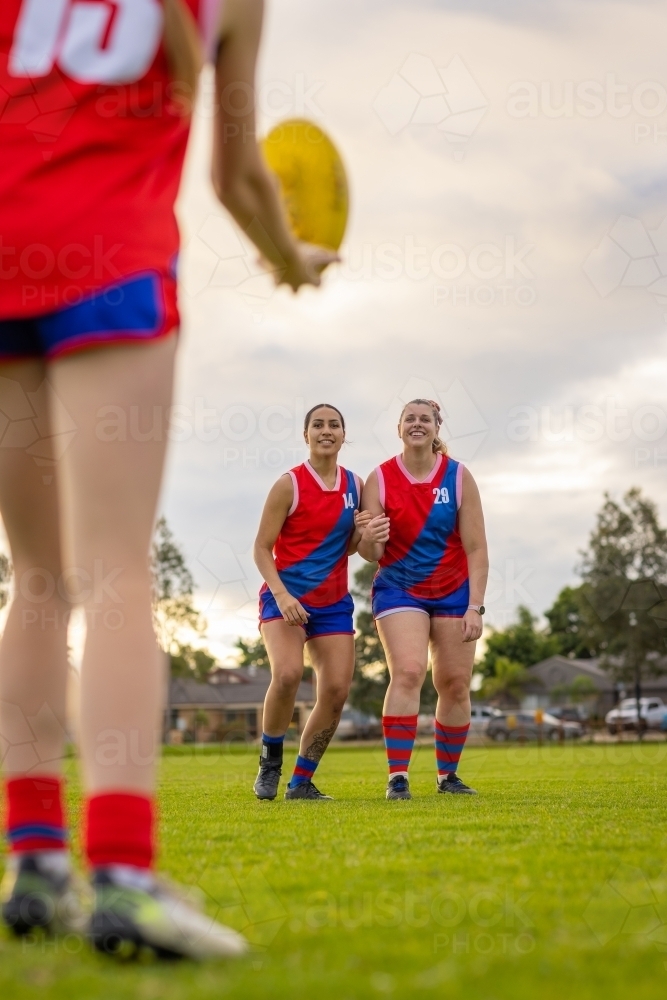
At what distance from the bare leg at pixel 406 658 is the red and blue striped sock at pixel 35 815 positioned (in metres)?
4.73

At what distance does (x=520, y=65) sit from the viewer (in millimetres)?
7770

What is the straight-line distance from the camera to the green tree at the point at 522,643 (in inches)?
4574

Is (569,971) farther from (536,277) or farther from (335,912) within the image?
(536,277)

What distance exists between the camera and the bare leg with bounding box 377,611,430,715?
23.1ft

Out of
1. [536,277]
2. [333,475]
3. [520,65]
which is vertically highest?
[520,65]

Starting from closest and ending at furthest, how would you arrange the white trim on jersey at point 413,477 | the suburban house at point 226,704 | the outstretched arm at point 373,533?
the outstretched arm at point 373,533
the white trim on jersey at point 413,477
the suburban house at point 226,704

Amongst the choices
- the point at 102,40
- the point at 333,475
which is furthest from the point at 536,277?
the point at 102,40

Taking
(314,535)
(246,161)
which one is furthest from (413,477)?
(246,161)

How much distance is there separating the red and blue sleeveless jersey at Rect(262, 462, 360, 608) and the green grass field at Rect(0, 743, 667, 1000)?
9.05ft

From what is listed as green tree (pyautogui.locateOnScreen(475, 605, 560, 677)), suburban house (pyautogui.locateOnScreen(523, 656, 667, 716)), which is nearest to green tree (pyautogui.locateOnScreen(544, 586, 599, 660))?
green tree (pyautogui.locateOnScreen(475, 605, 560, 677))

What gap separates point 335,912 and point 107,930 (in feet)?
2.24

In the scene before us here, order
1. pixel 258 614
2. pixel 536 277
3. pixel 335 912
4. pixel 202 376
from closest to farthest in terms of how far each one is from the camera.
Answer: pixel 335 912 < pixel 202 376 < pixel 258 614 < pixel 536 277

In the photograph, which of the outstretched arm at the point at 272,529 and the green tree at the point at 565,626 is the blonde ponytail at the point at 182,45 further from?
the green tree at the point at 565,626

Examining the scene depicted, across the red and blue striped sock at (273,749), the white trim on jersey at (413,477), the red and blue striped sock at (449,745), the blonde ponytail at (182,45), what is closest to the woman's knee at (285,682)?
the red and blue striped sock at (273,749)
